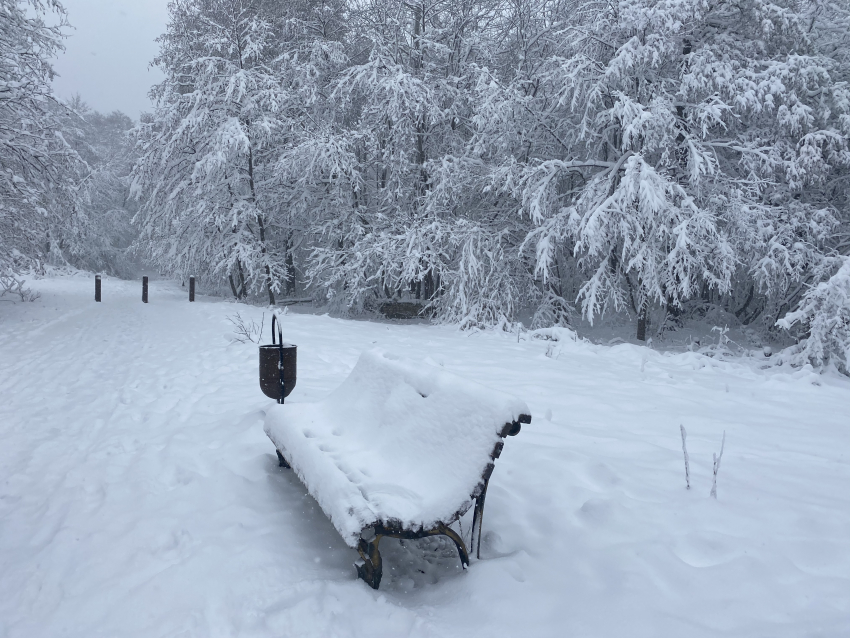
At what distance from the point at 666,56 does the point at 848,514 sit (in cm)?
1010

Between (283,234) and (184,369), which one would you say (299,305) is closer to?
(283,234)

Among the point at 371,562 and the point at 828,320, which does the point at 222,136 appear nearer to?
the point at 828,320

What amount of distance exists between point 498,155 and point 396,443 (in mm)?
10273

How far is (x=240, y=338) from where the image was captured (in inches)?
326

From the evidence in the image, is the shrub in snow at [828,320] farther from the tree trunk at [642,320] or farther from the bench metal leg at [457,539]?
the bench metal leg at [457,539]

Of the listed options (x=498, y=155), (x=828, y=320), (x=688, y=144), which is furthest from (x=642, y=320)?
(x=498, y=155)

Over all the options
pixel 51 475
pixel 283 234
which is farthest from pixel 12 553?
pixel 283 234

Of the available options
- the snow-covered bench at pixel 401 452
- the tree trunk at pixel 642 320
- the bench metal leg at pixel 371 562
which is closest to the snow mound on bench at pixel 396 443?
the snow-covered bench at pixel 401 452

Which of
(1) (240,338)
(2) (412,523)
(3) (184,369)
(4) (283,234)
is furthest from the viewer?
(4) (283,234)

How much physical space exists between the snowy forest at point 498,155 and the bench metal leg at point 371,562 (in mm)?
7255

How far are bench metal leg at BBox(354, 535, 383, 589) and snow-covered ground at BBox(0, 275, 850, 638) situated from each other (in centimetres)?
6

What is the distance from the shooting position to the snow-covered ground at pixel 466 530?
7.00 ft

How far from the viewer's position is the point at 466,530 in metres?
2.87

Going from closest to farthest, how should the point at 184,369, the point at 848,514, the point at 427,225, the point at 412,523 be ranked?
the point at 412,523
the point at 848,514
the point at 184,369
the point at 427,225
